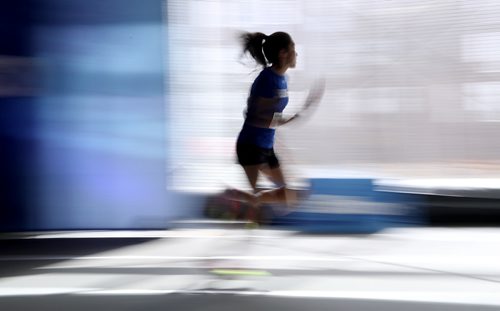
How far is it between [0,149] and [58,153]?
0.32 meters

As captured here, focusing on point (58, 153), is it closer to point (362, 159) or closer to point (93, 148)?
point (93, 148)

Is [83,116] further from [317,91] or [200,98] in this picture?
[317,91]

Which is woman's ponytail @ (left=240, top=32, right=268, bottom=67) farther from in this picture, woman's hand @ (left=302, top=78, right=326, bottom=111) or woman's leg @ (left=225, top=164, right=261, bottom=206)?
woman's hand @ (left=302, top=78, right=326, bottom=111)

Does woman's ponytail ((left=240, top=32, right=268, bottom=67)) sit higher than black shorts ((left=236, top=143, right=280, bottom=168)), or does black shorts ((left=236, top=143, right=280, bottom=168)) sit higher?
woman's ponytail ((left=240, top=32, right=268, bottom=67))

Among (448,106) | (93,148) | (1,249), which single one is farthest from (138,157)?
(448,106)

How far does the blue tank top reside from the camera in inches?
112

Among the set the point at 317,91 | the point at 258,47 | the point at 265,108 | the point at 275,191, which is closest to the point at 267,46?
the point at 258,47

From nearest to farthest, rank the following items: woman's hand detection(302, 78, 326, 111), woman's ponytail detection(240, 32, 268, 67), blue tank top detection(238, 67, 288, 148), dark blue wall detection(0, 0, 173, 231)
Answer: blue tank top detection(238, 67, 288, 148) < woman's ponytail detection(240, 32, 268, 67) < dark blue wall detection(0, 0, 173, 231) < woman's hand detection(302, 78, 326, 111)

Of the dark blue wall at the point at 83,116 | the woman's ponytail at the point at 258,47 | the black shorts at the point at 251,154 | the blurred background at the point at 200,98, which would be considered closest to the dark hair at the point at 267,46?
the woman's ponytail at the point at 258,47

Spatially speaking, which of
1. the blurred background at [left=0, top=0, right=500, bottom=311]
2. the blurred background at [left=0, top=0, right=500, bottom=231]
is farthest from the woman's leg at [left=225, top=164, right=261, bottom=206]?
the blurred background at [left=0, top=0, right=500, bottom=231]

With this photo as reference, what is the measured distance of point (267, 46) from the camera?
289 cm

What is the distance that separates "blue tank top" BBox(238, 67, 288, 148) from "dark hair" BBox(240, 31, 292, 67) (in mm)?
76

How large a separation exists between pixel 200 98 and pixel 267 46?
0.89m

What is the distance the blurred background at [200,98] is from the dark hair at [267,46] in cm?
64
